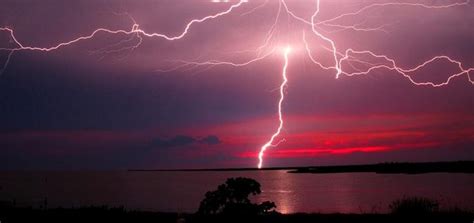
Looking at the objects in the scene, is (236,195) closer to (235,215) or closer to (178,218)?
(235,215)

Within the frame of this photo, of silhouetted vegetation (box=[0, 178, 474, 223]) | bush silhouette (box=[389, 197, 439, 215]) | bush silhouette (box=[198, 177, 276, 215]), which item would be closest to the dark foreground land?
silhouetted vegetation (box=[0, 178, 474, 223])

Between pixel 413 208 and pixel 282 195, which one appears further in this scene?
pixel 282 195

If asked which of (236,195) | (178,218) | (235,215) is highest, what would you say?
(236,195)

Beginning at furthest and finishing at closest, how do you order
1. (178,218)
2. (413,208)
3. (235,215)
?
(413,208) → (178,218) → (235,215)

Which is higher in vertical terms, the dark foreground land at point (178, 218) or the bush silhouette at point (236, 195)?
the bush silhouette at point (236, 195)

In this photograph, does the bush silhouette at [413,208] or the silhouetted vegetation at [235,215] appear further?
the bush silhouette at [413,208]

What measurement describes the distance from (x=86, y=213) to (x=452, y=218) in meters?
11.3

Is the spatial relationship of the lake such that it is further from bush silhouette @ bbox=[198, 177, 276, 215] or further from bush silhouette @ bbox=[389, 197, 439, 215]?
bush silhouette @ bbox=[198, 177, 276, 215]

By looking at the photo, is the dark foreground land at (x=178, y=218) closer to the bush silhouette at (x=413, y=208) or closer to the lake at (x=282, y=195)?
the bush silhouette at (x=413, y=208)

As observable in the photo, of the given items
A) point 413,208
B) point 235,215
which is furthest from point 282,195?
point 235,215

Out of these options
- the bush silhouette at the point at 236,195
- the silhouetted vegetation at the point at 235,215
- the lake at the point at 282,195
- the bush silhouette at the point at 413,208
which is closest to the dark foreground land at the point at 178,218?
the silhouetted vegetation at the point at 235,215

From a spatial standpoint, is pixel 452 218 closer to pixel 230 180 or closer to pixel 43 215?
pixel 230 180

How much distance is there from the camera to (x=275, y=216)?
16.2 metres

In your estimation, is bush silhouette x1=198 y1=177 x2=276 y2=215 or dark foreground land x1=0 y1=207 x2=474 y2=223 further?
dark foreground land x1=0 y1=207 x2=474 y2=223
